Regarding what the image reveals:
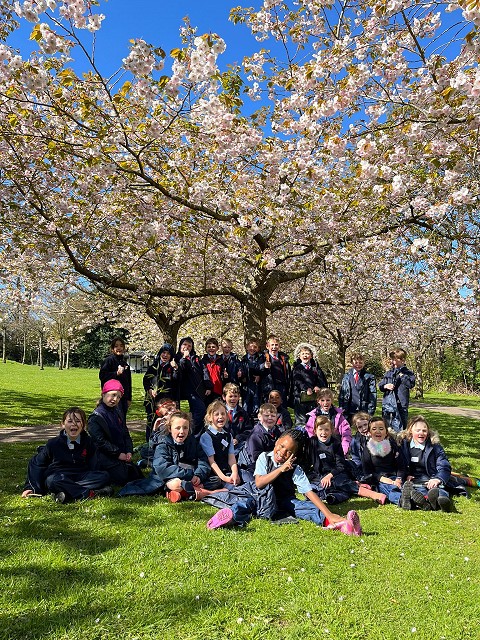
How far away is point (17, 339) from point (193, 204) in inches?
2151

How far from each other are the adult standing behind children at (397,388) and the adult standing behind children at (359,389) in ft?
1.12

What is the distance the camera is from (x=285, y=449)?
4.44 metres

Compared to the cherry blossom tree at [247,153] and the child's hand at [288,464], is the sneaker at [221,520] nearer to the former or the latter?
the child's hand at [288,464]

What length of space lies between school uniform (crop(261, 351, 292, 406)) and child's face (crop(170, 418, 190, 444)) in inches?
103

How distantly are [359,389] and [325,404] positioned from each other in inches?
62.5

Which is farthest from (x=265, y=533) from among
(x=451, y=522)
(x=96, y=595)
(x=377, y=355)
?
(x=377, y=355)

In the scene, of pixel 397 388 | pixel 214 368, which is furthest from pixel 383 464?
pixel 214 368

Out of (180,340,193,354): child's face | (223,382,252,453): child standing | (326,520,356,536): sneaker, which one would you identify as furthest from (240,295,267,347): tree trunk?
(326,520,356,536): sneaker

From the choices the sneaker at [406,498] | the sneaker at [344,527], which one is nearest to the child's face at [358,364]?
the sneaker at [406,498]

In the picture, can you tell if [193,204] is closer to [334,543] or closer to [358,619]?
[334,543]

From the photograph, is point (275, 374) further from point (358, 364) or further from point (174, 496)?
point (174, 496)

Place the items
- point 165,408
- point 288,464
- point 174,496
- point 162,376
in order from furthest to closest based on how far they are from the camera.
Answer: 1. point 162,376
2. point 165,408
3. point 174,496
4. point 288,464

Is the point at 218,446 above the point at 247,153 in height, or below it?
below

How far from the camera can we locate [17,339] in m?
55.4
